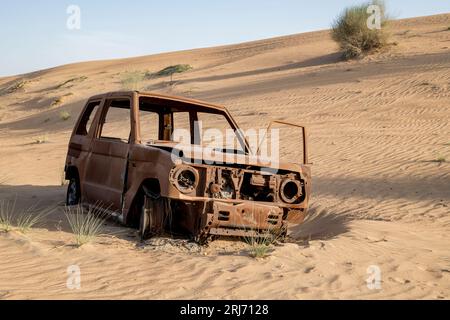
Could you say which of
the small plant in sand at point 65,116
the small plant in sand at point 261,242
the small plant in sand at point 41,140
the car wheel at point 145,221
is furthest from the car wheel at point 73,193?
the small plant in sand at point 65,116

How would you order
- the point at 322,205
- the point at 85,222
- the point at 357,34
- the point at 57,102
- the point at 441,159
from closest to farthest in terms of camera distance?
1. the point at 85,222
2. the point at 322,205
3. the point at 441,159
4. the point at 357,34
5. the point at 57,102

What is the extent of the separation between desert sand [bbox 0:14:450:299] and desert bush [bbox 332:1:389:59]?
2.54 feet

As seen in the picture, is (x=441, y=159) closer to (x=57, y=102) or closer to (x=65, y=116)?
(x=65, y=116)

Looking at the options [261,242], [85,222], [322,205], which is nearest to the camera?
[261,242]

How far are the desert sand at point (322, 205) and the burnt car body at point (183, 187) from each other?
0.93 feet

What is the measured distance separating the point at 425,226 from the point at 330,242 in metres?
2.22

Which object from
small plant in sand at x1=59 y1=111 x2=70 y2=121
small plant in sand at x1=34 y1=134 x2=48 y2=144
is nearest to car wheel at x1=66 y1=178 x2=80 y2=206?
small plant in sand at x1=34 y1=134 x2=48 y2=144

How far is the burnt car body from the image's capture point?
540cm

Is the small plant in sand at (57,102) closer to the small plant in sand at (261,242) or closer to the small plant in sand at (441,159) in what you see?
the small plant in sand at (441,159)

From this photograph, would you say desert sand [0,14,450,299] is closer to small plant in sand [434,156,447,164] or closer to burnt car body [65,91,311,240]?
small plant in sand [434,156,447,164]

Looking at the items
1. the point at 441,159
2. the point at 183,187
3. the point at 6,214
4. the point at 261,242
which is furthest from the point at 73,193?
the point at 441,159

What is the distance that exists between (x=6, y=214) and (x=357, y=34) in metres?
23.1

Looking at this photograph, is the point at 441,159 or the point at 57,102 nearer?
the point at 441,159

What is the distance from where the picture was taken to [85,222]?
650 cm
